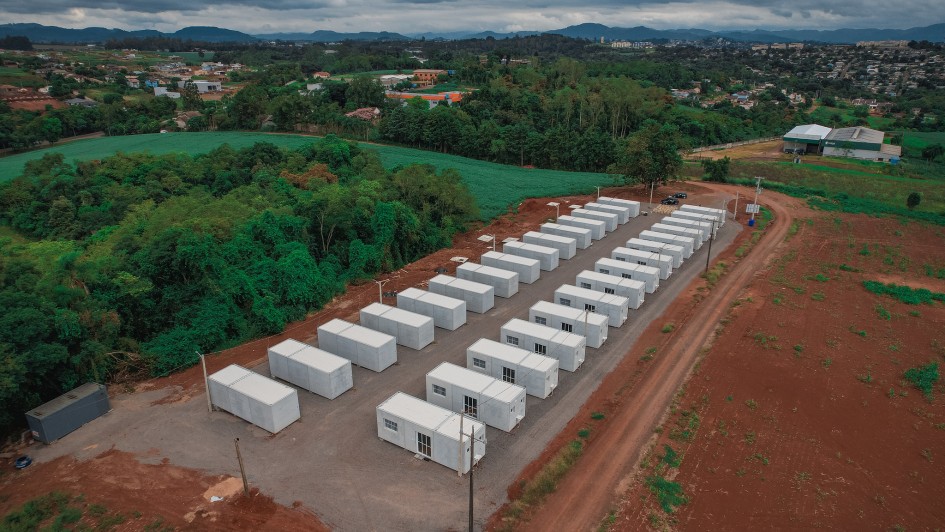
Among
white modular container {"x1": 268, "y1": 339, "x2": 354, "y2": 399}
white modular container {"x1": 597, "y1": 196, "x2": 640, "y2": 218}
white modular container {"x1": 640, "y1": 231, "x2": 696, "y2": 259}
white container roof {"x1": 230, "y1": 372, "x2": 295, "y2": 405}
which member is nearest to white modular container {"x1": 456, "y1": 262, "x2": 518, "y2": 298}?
white modular container {"x1": 268, "y1": 339, "x2": 354, "y2": 399}

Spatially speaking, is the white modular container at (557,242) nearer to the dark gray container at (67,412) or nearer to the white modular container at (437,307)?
the white modular container at (437,307)

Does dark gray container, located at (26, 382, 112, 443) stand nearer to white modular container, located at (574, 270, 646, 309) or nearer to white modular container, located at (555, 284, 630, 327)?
white modular container, located at (555, 284, 630, 327)

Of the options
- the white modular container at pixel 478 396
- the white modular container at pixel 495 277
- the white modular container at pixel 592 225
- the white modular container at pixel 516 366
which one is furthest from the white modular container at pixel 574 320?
the white modular container at pixel 592 225

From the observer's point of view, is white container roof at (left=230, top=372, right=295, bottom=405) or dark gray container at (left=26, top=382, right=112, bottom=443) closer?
dark gray container at (left=26, top=382, right=112, bottom=443)

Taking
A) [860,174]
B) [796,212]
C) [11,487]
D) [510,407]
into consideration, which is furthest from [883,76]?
[11,487]

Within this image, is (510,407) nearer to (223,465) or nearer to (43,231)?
(223,465)

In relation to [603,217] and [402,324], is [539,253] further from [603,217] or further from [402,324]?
[402,324]
